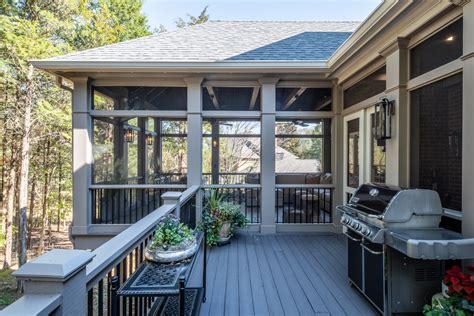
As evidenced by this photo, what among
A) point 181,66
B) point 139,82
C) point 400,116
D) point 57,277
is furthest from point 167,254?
point 139,82

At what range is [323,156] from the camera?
17.9 feet

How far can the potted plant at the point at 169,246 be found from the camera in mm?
1896

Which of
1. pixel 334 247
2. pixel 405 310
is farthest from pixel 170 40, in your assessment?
pixel 405 310

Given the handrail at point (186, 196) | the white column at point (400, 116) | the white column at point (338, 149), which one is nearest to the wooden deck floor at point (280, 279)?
the white column at point (338, 149)

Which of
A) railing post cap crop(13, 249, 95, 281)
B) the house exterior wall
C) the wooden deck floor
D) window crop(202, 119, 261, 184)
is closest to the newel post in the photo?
railing post cap crop(13, 249, 95, 281)

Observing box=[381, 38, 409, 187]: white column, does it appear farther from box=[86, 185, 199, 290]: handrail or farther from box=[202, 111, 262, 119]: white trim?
box=[86, 185, 199, 290]: handrail

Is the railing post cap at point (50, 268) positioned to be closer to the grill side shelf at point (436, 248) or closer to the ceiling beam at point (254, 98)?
the grill side shelf at point (436, 248)

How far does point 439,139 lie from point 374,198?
2.95ft

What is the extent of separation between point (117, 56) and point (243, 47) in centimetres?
236

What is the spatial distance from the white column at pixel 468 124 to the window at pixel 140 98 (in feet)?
13.5

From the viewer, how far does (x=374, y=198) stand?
2.74 meters

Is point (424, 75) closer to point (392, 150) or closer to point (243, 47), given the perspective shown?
point (392, 150)

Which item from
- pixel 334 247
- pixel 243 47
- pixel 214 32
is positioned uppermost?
pixel 214 32

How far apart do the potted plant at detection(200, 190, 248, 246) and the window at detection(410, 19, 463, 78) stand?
3160 mm
